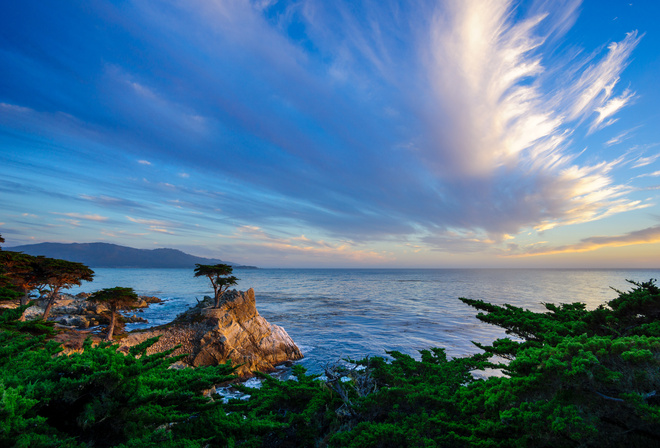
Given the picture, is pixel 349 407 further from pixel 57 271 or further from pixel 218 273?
pixel 218 273

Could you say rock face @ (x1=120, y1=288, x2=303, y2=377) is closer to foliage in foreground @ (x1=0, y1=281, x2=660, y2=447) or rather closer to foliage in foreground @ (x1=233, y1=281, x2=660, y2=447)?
foliage in foreground @ (x1=233, y1=281, x2=660, y2=447)

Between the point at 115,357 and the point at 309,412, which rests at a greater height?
the point at 115,357

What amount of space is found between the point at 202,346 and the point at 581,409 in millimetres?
18717

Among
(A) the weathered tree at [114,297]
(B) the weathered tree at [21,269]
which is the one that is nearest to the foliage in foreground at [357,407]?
(A) the weathered tree at [114,297]

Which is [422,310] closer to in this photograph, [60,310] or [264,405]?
[264,405]

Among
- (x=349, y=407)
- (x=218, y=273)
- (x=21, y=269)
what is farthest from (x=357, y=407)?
(x=218, y=273)

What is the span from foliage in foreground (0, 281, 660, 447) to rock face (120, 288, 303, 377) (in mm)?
11970

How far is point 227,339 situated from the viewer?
17859 mm

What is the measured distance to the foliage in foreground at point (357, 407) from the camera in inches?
146

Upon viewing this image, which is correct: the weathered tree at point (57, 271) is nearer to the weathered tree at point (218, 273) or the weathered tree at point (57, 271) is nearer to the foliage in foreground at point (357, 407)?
the weathered tree at point (218, 273)

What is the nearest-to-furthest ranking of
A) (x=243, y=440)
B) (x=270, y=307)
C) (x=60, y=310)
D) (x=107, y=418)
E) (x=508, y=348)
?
(x=107, y=418)
(x=243, y=440)
(x=508, y=348)
(x=60, y=310)
(x=270, y=307)

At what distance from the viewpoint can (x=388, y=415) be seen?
620 centimetres

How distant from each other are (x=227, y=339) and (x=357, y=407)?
47.1ft

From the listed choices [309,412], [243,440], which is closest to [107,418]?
[243,440]
